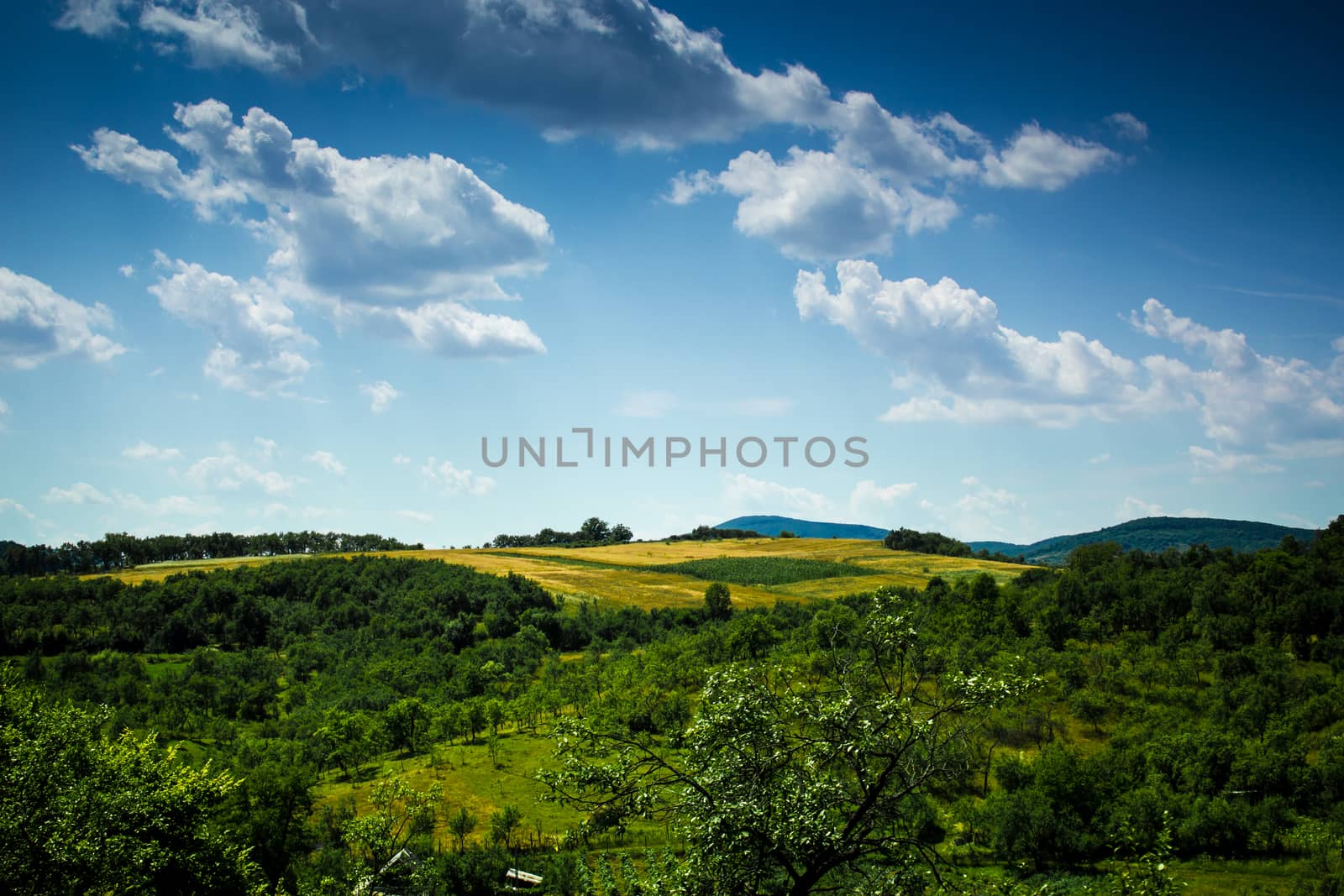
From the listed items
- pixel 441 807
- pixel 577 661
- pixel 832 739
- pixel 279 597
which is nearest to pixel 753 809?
pixel 832 739

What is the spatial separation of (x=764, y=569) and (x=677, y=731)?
173m

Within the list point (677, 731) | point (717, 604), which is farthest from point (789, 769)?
point (717, 604)

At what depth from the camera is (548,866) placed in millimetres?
52906

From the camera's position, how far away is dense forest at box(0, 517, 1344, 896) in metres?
12.8

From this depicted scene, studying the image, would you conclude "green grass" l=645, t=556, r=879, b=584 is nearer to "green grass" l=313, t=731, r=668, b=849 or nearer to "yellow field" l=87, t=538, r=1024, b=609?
"yellow field" l=87, t=538, r=1024, b=609

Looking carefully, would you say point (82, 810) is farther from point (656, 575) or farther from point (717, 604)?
point (656, 575)

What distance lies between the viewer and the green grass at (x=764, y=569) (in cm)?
17838

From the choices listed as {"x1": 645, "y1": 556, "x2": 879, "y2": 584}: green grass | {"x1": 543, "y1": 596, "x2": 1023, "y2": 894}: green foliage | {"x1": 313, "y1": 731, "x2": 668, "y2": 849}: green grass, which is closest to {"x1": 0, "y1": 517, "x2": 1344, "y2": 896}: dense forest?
{"x1": 543, "y1": 596, "x2": 1023, "y2": 894}: green foliage

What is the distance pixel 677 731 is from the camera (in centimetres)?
1627

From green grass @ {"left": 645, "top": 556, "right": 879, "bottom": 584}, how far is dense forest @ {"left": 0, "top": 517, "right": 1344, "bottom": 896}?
1236 inches

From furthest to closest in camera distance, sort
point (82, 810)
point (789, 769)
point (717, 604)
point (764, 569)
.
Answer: point (764, 569) < point (717, 604) < point (82, 810) < point (789, 769)

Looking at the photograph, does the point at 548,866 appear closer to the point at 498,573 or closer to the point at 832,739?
the point at 832,739

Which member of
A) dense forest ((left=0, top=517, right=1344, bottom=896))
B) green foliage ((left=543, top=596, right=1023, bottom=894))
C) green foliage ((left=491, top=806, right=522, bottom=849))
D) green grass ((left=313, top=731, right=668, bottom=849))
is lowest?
green grass ((left=313, top=731, right=668, bottom=849))

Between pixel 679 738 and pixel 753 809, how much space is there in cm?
376
